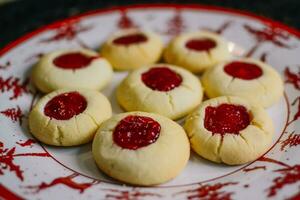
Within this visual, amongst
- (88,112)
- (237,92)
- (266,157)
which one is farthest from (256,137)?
(88,112)

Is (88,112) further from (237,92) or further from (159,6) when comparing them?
(159,6)

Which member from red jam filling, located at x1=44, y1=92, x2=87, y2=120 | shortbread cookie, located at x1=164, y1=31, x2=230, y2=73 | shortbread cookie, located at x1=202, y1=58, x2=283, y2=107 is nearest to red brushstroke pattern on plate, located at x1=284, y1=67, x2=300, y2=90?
shortbread cookie, located at x1=202, y1=58, x2=283, y2=107

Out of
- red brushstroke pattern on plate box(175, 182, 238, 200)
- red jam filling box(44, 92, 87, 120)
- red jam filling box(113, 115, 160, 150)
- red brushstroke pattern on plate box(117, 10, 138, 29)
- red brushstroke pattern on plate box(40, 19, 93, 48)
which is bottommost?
red brushstroke pattern on plate box(175, 182, 238, 200)

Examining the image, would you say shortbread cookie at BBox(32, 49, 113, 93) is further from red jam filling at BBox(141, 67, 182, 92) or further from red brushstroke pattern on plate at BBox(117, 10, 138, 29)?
red brushstroke pattern on plate at BBox(117, 10, 138, 29)

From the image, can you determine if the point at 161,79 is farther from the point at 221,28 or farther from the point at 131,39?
the point at 221,28

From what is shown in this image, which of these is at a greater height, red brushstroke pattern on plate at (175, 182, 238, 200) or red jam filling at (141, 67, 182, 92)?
red jam filling at (141, 67, 182, 92)

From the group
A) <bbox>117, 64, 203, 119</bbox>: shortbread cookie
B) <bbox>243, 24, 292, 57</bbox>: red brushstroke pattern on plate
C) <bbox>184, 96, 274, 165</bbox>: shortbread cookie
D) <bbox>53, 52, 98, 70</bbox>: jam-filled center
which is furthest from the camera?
<bbox>243, 24, 292, 57</bbox>: red brushstroke pattern on plate
